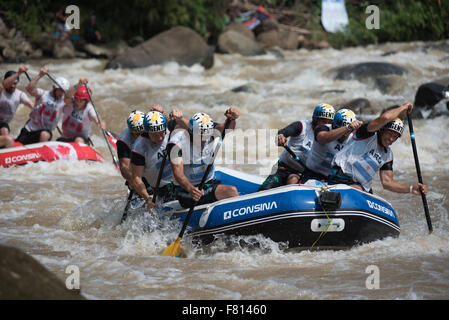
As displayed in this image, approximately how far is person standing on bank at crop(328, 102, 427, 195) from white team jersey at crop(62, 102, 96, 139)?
475 centimetres

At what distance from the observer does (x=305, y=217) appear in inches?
212

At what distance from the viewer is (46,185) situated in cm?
830

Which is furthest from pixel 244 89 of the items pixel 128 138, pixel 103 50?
pixel 128 138

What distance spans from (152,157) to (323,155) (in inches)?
74.4

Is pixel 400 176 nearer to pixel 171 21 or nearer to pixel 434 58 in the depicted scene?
pixel 434 58

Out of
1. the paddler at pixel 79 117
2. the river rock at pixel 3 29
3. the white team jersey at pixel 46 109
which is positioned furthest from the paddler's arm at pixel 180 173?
the river rock at pixel 3 29

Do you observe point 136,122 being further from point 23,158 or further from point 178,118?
point 23,158

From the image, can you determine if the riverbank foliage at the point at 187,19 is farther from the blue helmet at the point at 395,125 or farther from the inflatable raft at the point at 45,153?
the blue helmet at the point at 395,125

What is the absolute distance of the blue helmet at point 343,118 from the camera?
19.8ft

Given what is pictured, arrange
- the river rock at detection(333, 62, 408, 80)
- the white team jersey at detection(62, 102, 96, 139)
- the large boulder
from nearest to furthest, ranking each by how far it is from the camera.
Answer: the white team jersey at detection(62, 102, 96, 139)
the river rock at detection(333, 62, 408, 80)
the large boulder

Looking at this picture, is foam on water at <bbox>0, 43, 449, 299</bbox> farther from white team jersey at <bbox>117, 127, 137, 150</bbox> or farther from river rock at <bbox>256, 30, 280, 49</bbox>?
river rock at <bbox>256, 30, 280, 49</bbox>

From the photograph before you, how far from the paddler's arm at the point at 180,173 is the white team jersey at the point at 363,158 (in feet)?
5.03

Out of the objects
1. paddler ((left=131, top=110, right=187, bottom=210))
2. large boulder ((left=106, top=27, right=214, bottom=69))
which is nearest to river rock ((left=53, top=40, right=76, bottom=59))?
large boulder ((left=106, top=27, right=214, bottom=69))

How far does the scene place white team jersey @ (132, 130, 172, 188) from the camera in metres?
6.04
